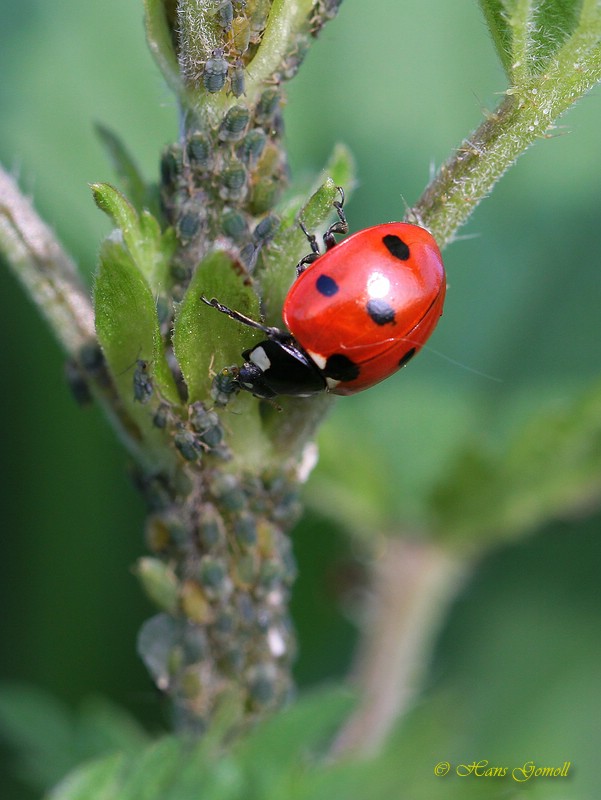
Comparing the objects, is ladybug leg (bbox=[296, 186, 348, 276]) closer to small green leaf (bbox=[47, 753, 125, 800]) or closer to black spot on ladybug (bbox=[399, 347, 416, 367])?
black spot on ladybug (bbox=[399, 347, 416, 367])

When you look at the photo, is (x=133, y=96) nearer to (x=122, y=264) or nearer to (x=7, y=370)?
(x=7, y=370)

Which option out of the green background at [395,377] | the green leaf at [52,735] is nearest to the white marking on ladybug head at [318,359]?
the green leaf at [52,735]

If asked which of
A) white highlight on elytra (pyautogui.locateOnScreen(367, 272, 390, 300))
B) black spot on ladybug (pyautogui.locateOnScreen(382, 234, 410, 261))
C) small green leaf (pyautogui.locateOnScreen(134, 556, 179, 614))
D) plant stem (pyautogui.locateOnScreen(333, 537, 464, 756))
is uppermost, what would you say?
black spot on ladybug (pyautogui.locateOnScreen(382, 234, 410, 261))

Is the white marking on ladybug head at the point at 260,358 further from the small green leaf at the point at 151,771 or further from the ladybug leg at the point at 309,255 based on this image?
the small green leaf at the point at 151,771

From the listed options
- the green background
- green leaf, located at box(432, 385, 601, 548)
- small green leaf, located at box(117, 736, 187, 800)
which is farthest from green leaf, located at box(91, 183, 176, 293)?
the green background

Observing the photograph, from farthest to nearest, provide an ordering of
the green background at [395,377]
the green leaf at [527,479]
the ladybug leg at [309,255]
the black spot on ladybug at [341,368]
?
the green background at [395,377] < the green leaf at [527,479] < the black spot on ladybug at [341,368] < the ladybug leg at [309,255]

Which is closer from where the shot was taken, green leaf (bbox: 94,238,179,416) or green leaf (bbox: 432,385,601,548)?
green leaf (bbox: 94,238,179,416)

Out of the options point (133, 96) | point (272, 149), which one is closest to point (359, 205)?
point (133, 96)

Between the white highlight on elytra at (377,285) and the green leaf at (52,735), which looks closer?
the white highlight on elytra at (377,285)

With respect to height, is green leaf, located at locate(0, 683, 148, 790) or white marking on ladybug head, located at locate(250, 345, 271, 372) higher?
white marking on ladybug head, located at locate(250, 345, 271, 372)
